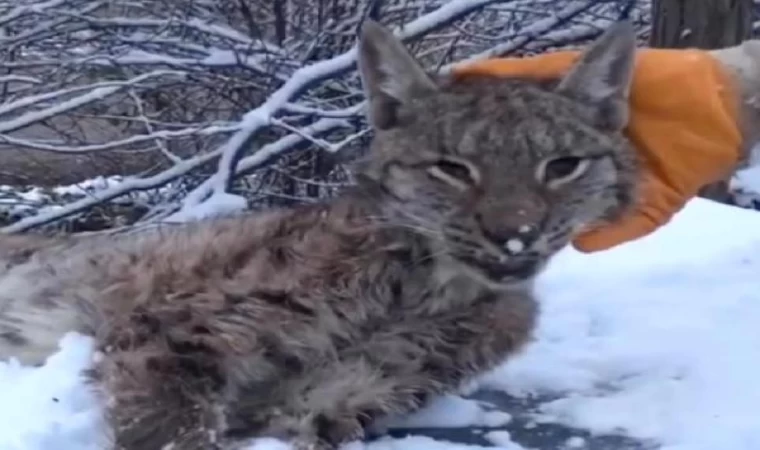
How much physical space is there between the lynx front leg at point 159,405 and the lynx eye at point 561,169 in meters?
0.91

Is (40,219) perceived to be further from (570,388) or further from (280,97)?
(570,388)

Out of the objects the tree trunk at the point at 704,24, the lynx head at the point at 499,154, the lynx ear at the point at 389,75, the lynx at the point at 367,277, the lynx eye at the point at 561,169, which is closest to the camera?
the lynx at the point at 367,277

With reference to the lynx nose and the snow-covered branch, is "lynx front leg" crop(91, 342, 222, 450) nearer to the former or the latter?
the lynx nose

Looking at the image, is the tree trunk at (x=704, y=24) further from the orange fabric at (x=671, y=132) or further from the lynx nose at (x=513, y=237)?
the lynx nose at (x=513, y=237)

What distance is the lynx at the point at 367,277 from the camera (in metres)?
3.00

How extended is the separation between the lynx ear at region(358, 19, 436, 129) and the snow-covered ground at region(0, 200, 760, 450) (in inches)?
27.7

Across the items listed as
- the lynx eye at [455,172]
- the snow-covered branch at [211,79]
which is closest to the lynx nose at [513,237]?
the lynx eye at [455,172]

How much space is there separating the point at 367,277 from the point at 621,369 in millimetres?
675

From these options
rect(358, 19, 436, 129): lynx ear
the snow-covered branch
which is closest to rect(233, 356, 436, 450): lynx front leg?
rect(358, 19, 436, 129): lynx ear

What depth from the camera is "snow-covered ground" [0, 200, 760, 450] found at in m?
2.96

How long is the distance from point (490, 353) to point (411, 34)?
158 inches

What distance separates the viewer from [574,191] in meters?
3.35

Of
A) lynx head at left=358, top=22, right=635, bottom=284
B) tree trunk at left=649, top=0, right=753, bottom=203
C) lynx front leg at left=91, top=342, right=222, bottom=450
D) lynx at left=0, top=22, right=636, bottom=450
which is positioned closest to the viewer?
lynx front leg at left=91, top=342, right=222, bottom=450

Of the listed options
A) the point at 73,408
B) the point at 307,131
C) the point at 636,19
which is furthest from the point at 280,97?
the point at 73,408
